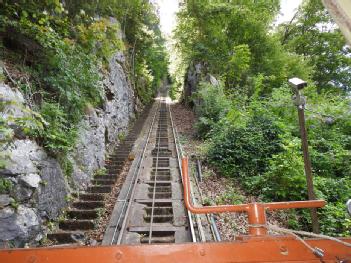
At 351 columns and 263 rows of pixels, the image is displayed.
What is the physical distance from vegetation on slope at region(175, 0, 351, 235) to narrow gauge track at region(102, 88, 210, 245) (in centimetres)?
225

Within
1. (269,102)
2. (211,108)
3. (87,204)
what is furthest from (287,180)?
(211,108)

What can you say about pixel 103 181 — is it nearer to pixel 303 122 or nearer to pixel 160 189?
pixel 160 189

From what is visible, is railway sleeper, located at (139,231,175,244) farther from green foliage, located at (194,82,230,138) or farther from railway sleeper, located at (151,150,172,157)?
green foliage, located at (194,82,230,138)

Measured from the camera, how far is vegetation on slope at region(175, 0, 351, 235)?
795 centimetres

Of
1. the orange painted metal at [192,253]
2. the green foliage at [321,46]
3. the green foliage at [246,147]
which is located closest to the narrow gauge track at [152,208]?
the green foliage at [246,147]

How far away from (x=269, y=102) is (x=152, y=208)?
7.94 m

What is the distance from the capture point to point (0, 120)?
445cm

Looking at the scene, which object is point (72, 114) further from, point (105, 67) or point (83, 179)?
point (105, 67)

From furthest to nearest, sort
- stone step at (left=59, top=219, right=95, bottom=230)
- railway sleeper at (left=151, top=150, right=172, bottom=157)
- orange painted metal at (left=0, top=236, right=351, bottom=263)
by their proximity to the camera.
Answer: railway sleeper at (left=151, top=150, right=172, bottom=157)
stone step at (left=59, top=219, right=95, bottom=230)
orange painted metal at (left=0, top=236, right=351, bottom=263)

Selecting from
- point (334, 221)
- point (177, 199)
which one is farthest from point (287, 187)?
point (177, 199)

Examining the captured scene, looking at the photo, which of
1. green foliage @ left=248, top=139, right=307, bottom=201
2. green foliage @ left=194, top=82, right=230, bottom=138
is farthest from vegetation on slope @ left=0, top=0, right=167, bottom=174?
green foliage @ left=194, top=82, right=230, bottom=138

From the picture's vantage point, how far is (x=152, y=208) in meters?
7.79

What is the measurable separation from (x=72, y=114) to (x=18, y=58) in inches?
88.8

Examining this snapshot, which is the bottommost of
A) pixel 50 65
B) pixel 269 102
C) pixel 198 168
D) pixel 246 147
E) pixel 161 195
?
pixel 161 195
